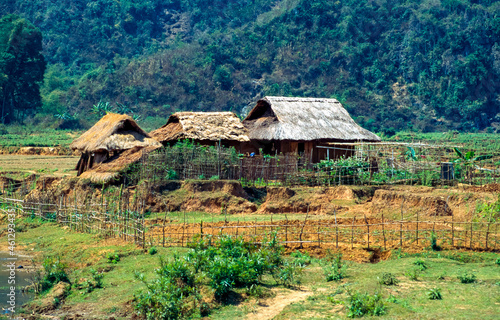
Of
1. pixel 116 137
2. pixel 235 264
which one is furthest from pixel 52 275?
pixel 116 137

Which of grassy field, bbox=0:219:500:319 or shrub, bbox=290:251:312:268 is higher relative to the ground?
shrub, bbox=290:251:312:268

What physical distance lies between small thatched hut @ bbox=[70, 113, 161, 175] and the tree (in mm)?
32541

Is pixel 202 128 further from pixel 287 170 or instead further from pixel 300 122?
pixel 300 122

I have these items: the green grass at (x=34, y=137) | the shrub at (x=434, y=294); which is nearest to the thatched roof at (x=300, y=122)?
the shrub at (x=434, y=294)

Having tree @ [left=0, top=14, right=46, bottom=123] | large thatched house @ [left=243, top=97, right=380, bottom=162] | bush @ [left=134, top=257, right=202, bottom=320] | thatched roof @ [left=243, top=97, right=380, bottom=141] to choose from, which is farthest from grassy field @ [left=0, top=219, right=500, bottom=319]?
tree @ [left=0, top=14, right=46, bottom=123]

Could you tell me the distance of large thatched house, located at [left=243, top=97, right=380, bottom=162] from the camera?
24203 mm

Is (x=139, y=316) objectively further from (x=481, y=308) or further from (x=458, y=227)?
(x=458, y=227)

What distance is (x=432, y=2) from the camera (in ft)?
216

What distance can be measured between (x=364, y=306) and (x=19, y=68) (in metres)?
50.4

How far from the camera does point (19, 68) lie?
5331 centimetres

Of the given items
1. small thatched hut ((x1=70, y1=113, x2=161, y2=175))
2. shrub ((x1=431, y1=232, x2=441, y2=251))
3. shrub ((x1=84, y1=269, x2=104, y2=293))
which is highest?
small thatched hut ((x1=70, y1=113, x2=161, y2=175))

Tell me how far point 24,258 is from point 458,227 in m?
10.00

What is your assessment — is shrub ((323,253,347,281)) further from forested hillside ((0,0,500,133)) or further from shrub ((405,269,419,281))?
forested hillside ((0,0,500,133))

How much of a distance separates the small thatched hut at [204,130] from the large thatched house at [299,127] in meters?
1.29
